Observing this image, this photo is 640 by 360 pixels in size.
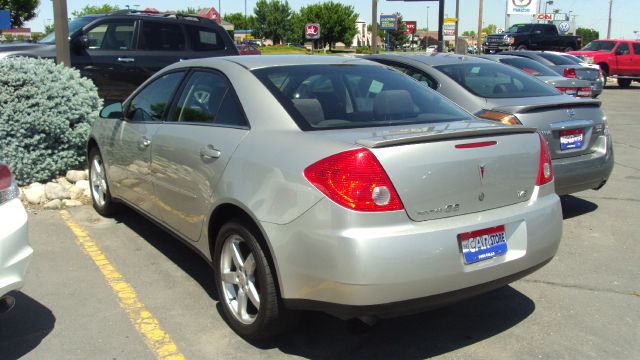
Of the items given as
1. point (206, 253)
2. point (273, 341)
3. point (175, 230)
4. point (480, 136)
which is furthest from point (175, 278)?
point (480, 136)

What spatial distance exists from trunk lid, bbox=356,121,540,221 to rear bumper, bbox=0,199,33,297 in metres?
1.84

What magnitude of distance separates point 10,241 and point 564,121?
187 inches

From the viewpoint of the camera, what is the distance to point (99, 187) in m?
5.95

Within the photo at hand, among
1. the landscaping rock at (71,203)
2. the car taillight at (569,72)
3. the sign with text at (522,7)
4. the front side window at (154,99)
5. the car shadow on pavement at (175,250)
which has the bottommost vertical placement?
the car shadow on pavement at (175,250)

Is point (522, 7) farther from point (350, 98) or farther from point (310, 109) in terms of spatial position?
point (310, 109)

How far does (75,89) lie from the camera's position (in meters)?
6.92

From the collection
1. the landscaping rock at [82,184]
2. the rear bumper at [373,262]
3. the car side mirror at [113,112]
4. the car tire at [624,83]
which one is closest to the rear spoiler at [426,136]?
the rear bumper at [373,262]

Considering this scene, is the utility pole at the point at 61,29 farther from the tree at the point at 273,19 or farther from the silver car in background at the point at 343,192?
the tree at the point at 273,19

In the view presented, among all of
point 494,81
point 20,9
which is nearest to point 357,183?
point 494,81

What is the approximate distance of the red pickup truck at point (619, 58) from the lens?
85.3 ft

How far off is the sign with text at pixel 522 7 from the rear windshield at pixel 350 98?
5706 centimetres

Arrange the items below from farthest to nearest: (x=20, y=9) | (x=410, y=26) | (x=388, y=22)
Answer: (x=410, y=26), (x=388, y=22), (x=20, y=9)

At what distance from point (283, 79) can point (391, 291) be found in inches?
63.5

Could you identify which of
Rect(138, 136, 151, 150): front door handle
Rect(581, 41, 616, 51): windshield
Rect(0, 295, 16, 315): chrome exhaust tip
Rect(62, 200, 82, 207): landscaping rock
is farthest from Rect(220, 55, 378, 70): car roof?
Rect(581, 41, 616, 51): windshield
